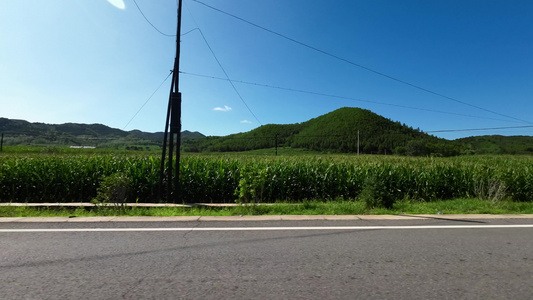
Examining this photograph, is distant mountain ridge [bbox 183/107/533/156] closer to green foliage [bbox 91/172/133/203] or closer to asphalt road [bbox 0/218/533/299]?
asphalt road [bbox 0/218/533/299]

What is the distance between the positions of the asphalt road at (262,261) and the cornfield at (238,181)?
3.72 meters

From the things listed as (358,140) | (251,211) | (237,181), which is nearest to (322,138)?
(358,140)

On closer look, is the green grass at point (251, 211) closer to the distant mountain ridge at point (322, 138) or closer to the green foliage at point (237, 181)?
the green foliage at point (237, 181)

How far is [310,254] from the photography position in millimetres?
3727

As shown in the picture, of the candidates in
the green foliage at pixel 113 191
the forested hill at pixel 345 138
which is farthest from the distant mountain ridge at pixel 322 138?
the green foliage at pixel 113 191

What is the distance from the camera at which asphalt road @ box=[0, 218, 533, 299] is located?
8.82ft

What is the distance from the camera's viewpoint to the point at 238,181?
31.7 feet

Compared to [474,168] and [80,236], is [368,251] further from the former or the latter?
[474,168]

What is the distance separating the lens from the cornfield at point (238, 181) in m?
9.24

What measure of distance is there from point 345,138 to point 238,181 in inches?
3164

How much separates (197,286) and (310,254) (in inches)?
65.8

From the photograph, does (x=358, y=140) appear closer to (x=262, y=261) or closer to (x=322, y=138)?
(x=262, y=261)

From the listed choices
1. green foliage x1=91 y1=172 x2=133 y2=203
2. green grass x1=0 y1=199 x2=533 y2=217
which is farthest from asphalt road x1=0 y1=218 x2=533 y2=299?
green foliage x1=91 y1=172 x2=133 y2=203

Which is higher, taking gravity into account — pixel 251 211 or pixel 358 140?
pixel 358 140
